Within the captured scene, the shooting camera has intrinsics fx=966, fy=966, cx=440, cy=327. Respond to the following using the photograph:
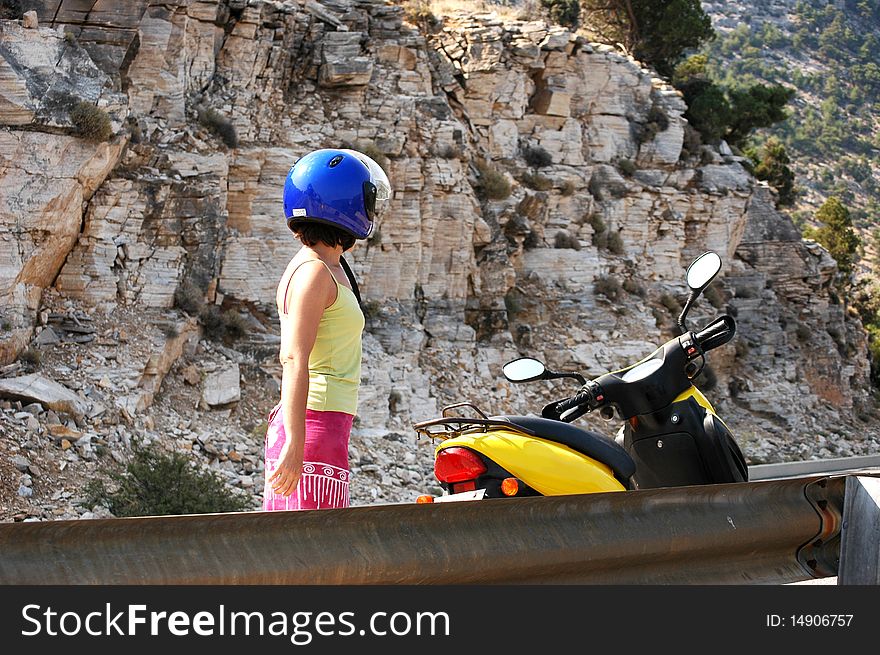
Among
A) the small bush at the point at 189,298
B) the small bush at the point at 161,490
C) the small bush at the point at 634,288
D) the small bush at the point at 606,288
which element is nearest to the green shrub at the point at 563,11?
the small bush at the point at 634,288

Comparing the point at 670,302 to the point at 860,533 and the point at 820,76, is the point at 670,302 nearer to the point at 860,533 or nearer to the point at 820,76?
the point at 860,533

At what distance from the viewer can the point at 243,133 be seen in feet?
50.7

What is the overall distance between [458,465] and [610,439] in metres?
0.61

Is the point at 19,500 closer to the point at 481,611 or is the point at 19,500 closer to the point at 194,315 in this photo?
the point at 194,315

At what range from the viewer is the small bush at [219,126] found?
14938 mm

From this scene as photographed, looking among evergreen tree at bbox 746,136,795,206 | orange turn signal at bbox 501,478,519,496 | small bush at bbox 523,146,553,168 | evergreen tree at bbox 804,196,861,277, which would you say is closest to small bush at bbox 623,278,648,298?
small bush at bbox 523,146,553,168

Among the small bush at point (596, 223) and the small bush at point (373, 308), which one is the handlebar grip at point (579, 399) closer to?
the small bush at point (373, 308)

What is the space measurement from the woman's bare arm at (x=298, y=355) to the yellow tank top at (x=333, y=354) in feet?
0.20

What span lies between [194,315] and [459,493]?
1101 centimetres

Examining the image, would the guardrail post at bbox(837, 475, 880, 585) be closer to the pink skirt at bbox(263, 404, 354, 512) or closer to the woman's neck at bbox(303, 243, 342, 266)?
the pink skirt at bbox(263, 404, 354, 512)

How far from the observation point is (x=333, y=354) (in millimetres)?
3391

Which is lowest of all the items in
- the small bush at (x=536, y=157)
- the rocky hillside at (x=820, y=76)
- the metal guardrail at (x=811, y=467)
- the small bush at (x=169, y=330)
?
the metal guardrail at (x=811, y=467)

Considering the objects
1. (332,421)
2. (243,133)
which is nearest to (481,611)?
(332,421)

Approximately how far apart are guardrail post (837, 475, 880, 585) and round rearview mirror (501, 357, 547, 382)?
Answer: 1.22 meters
